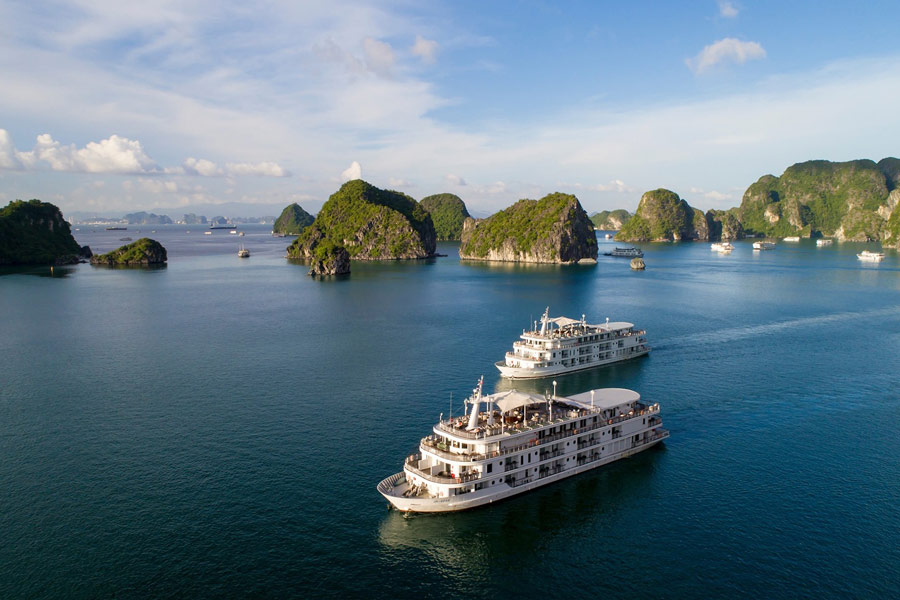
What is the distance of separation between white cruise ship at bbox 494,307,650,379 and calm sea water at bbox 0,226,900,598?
353 cm

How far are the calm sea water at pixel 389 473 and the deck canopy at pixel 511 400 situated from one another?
811cm

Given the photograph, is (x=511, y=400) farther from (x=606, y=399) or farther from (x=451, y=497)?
(x=606, y=399)

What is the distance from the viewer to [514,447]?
50.8 m

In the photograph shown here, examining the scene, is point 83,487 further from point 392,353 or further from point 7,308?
point 7,308

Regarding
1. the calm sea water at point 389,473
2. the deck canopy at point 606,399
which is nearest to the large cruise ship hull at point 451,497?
the calm sea water at point 389,473

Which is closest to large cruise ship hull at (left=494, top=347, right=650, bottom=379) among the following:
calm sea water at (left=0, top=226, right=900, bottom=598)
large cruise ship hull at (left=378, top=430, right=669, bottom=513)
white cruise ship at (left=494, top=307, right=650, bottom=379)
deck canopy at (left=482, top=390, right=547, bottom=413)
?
white cruise ship at (left=494, top=307, right=650, bottom=379)

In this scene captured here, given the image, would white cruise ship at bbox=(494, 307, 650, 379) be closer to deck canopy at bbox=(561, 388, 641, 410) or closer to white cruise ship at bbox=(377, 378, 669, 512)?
deck canopy at bbox=(561, 388, 641, 410)

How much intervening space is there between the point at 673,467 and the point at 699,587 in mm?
18706

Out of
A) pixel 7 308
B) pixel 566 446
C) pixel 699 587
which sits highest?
pixel 7 308

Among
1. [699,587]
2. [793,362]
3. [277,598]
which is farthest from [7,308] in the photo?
[793,362]

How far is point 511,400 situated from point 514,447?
4.99 metres

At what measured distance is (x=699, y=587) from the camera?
38.2 metres

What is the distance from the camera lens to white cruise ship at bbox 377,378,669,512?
157ft

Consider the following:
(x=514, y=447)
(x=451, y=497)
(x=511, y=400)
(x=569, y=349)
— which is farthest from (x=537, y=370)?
(x=451, y=497)
